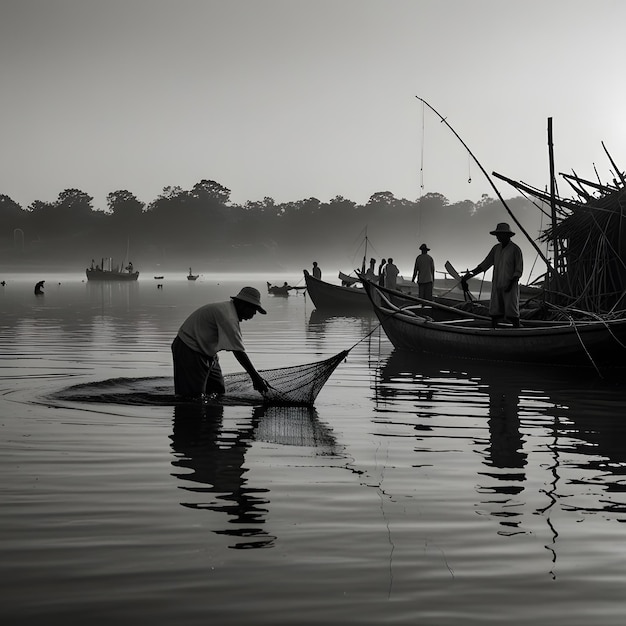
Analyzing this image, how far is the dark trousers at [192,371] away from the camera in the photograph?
31.1ft

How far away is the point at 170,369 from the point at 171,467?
7.81m

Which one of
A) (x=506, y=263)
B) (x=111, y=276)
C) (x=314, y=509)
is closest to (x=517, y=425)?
(x=314, y=509)

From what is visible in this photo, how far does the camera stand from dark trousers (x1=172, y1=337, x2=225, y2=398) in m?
9.48

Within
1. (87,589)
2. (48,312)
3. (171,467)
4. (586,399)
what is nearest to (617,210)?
(586,399)

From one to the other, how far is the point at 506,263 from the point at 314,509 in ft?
28.8

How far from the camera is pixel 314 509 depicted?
225 inches

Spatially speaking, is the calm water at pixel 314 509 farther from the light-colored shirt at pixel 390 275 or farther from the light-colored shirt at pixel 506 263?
the light-colored shirt at pixel 390 275

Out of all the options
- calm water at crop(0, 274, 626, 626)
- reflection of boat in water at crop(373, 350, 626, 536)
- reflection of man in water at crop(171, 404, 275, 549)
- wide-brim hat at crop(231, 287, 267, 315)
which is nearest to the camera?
calm water at crop(0, 274, 626, 626)

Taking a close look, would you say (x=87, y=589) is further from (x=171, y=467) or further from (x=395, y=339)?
(x=395, y=339)

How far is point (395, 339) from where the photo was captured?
18.4 meters

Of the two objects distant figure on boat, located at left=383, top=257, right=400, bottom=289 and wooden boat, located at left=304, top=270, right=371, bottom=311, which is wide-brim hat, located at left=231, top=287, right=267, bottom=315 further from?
wooden boat, located at left=304, top=270, right=371, bottom=311

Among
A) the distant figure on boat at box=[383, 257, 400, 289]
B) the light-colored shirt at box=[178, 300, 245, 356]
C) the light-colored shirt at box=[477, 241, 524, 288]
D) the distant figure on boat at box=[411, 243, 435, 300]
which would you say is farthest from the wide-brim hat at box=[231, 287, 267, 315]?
the distant figure on boat at box=[383, 257, 400, 289]

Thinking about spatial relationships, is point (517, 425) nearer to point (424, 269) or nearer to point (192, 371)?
point (192, 371)

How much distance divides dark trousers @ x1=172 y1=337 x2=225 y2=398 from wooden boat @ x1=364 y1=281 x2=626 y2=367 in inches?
226
